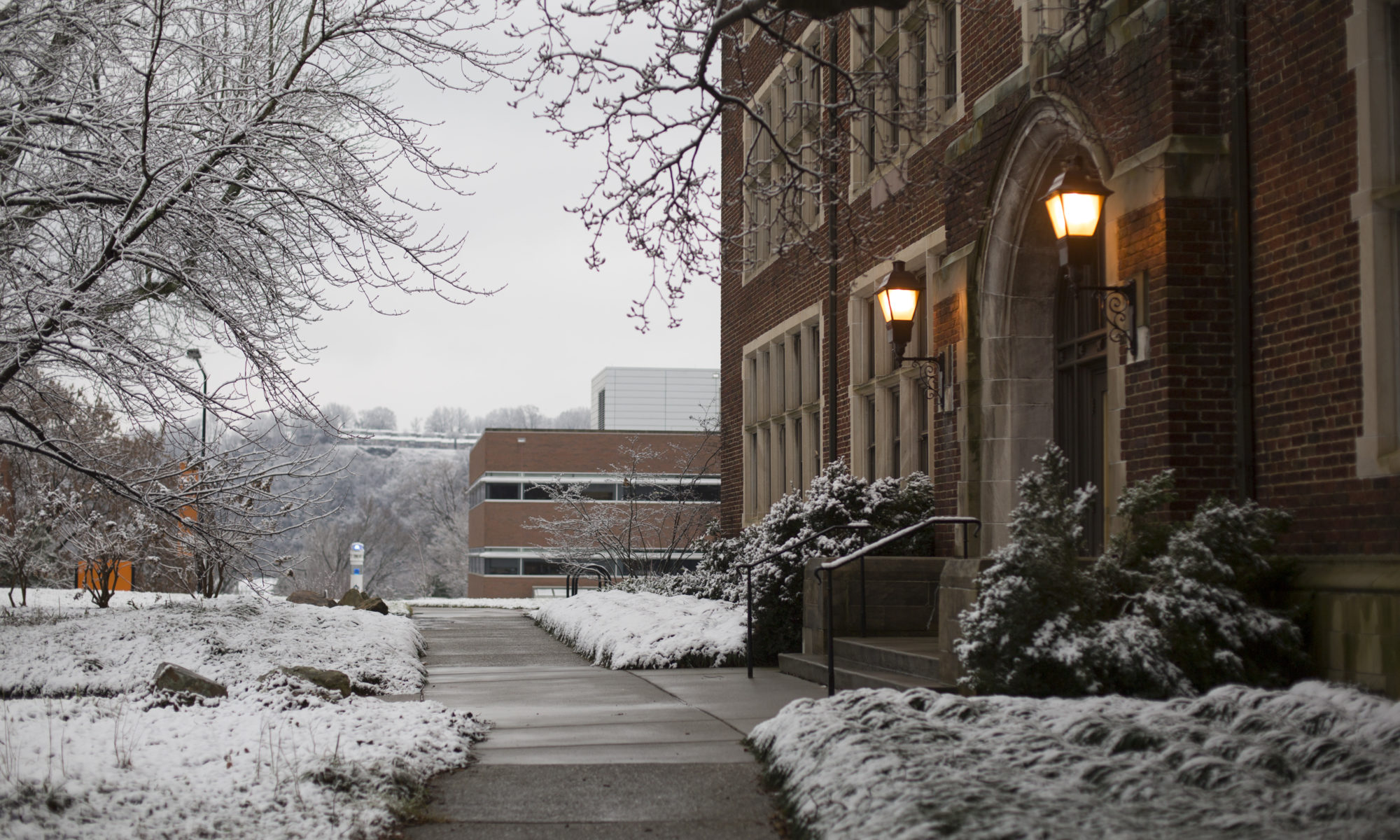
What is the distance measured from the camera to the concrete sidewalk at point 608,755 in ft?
19.2

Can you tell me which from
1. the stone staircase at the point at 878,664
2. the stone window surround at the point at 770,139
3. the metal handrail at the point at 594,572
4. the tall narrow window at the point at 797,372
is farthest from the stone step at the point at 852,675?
the metal handrail at the point at 594,572

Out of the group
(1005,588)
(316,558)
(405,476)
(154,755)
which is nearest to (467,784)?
(154,755)

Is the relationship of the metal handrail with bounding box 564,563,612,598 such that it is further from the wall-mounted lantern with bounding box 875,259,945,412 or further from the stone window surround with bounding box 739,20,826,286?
the wall-mounted lantern with bounding box 875,259,945,412

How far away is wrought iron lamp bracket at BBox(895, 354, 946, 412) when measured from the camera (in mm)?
12609

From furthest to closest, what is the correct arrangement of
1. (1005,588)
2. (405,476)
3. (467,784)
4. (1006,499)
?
Result: 1. (405,476)
2. (1006,499)
3. (1005,588)
4. (467,784)

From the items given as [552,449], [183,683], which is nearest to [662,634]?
[183,683]

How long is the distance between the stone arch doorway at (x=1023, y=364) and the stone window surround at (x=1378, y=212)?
3.59m

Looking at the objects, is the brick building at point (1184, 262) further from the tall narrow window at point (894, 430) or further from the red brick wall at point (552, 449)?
the red brick wall at point (552, 449)

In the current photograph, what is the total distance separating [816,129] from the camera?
1032 centimetres

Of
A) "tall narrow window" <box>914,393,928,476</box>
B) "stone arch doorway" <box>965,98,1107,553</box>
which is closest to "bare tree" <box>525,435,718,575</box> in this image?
"tall narrow window" <box>914,393,928,476</box>

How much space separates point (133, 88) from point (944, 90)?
27.0 ft

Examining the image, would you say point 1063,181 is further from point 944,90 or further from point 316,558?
point 316,558

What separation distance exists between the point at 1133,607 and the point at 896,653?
105 inches

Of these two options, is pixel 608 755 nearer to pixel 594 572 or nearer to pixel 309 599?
pixel 309 599
